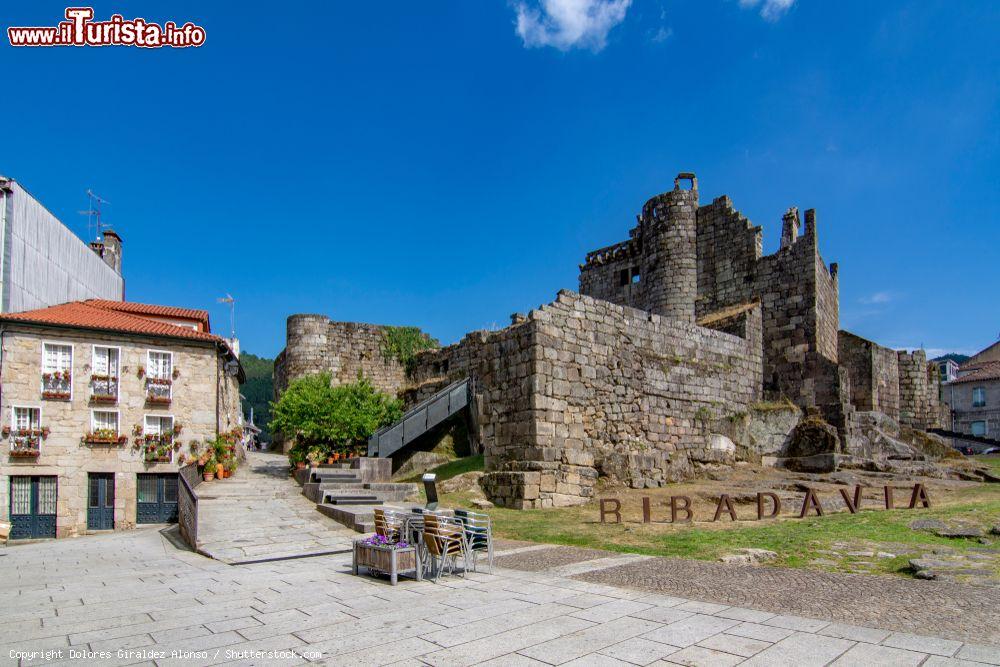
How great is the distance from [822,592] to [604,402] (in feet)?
33.7

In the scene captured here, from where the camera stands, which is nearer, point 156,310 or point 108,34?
point 108,34

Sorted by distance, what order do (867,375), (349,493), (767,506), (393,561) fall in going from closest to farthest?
1. (393,561)
2. (767,506)
3. (349,493)
4. (867,375)

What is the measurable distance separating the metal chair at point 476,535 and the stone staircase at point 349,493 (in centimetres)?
423

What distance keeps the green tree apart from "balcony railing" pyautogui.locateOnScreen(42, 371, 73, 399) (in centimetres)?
618

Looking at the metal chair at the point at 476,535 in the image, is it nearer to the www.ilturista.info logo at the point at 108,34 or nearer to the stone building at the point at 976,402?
the www.ilturista.info logo at the point at 108,34

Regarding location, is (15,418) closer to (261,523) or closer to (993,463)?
(261,523)

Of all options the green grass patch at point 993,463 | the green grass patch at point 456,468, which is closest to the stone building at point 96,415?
the green grass patch at point 456,468

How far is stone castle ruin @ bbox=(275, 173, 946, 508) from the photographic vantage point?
1577 centimetres

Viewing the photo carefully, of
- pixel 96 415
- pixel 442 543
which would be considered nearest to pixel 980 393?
pixel 442 543

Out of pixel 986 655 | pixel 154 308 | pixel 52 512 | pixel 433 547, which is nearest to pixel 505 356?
pixel 433 547

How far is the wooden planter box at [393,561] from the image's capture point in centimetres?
773

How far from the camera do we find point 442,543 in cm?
793

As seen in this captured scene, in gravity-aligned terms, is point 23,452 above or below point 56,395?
below

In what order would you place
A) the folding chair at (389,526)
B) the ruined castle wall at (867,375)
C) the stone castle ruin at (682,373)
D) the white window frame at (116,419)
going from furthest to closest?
the ruined castle wall at (867,375) → the white window frame at (116,419) → the stone castle ruin at (682,373) → the folding chair at (389,526)
